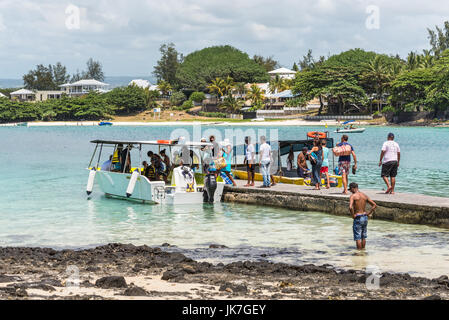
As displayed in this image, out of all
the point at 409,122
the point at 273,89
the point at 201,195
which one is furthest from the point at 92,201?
the point at 273,89

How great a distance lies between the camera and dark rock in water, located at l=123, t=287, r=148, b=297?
9258 mm

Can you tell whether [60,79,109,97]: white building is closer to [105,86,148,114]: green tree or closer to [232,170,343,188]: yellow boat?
[105,86,148,114]: green tree

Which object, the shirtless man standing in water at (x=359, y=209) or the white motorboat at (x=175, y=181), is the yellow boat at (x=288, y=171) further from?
the shirtless man standing in water at (x=359, y=209)

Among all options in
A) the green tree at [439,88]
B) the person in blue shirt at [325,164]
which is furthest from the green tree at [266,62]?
the person in blue shirt at [325,164]

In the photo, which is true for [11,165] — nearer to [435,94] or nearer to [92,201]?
[92,201]

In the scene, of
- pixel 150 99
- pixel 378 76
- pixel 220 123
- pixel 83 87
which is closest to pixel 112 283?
pixel 378 76

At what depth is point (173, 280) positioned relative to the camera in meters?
10.8

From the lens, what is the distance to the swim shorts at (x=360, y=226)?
43.8 feet

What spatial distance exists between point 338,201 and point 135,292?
1072cm

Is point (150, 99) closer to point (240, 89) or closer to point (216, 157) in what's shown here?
point (240, 89)

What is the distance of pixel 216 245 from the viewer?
49.9 ft

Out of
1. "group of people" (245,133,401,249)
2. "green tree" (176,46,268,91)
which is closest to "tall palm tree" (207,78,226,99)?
"green tree" (176,46,268,91)

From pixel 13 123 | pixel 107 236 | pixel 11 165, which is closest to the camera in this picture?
A: pixel 107 236
